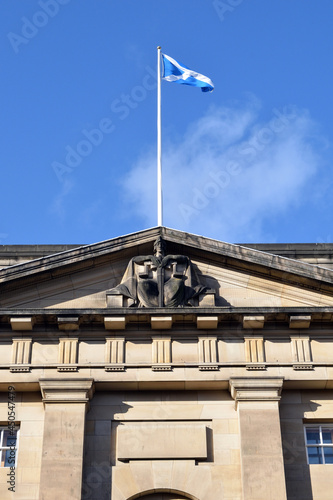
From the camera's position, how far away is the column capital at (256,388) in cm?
2641

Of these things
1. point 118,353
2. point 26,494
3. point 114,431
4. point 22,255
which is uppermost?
point 22,255

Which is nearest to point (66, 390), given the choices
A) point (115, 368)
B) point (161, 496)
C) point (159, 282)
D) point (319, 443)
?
point (115, 368)

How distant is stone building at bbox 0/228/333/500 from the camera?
25516 millimetres

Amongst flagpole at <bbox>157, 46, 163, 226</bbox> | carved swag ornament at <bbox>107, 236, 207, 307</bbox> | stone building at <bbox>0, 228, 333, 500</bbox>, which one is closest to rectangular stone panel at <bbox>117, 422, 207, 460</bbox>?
stone building at <bbox>0, 228, 333, 500</bbox>

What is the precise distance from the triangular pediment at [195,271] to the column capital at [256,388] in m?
2.30

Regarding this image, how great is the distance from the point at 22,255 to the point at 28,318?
4201mm

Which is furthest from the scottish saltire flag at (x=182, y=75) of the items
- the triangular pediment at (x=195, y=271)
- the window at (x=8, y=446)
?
the window at (x=8, y=446)

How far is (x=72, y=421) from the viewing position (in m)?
26.0

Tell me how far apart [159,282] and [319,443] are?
19.8 feet

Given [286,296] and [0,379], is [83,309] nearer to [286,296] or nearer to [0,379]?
[0,379]

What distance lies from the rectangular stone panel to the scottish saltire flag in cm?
1304

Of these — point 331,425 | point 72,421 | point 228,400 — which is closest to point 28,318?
point 72,421

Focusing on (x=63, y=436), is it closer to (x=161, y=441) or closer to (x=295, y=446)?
(x=161, y=441)

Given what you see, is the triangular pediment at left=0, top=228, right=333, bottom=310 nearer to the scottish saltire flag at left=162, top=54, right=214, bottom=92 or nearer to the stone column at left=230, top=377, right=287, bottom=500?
the stone column at left=230, top=377, right=287, bottom=500
